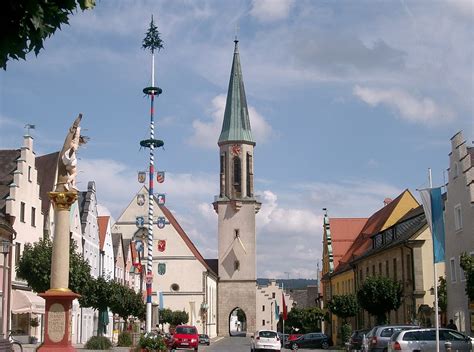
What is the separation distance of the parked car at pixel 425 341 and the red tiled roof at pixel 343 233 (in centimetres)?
5435

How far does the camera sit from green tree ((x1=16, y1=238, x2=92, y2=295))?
35.1m

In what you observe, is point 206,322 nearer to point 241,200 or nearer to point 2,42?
point 241,200

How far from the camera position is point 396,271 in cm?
4819

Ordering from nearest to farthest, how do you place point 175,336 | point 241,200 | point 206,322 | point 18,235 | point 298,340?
point 18,235 < point 175,336 < point 298,340 < point 206,322 < point 241,200

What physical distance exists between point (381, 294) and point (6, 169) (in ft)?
76.3

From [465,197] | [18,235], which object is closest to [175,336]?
[18,235]

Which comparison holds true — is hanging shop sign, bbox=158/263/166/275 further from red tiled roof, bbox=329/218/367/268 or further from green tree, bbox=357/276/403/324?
green tree, bbox=357/276/403/324

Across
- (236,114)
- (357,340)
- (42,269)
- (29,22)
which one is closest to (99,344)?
(42,269)

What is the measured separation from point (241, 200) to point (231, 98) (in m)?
13.5

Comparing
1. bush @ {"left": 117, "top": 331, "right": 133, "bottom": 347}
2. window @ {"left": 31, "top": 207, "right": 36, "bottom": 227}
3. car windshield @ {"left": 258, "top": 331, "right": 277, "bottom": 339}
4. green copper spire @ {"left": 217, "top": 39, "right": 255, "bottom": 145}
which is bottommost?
bush @ {"left": 117, "top": 331, "right": 133, "bottom": 347}

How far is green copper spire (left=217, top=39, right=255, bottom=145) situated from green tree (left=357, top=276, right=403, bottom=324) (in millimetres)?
52643

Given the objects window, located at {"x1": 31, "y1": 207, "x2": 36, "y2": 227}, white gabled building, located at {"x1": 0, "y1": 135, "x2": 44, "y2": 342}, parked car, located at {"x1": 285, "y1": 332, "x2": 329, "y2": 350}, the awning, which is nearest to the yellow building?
parked car, located at {"x1": 285, "y1": 332, "x2": 329, "y2": 350}

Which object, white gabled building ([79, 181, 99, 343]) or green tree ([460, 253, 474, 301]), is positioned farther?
white gabled building ([79, 181, 99, 343])

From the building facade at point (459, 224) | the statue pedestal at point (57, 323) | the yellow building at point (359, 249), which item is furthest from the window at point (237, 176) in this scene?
the statue pedestal at point (57, 323)
